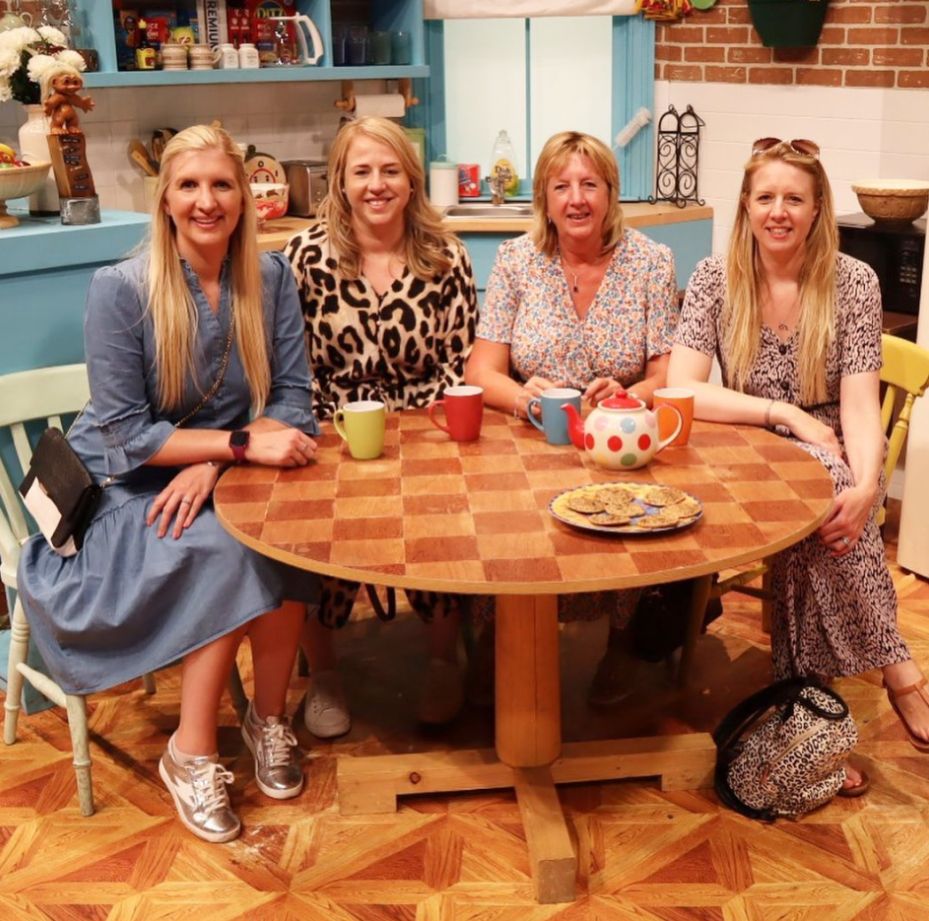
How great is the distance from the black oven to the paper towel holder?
5.69ft

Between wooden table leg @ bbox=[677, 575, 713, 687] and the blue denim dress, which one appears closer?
the blue denim dress

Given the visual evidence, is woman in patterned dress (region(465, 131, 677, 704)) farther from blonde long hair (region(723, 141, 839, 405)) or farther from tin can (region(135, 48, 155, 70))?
tin can (region(135, 48, 155, 70))

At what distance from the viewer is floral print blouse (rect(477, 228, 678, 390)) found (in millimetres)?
2830

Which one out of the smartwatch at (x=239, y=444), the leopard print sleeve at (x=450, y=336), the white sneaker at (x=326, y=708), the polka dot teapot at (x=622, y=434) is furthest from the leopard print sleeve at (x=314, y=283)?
the polka dot teapot at (x=622, y=434)

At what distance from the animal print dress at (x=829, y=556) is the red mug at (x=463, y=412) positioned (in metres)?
0.56

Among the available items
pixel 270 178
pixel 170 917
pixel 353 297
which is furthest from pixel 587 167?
pixel 270 178

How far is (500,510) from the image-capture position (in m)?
2.12

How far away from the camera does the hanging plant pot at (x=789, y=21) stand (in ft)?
14.0

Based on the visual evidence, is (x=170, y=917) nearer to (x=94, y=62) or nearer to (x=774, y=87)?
(x=94, y=62)

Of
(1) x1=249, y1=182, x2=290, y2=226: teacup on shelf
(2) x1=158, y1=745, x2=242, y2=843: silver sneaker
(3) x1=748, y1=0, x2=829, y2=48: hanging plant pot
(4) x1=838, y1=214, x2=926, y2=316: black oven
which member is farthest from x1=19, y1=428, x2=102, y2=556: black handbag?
(3) x1=748, y1=0, x2=829, y2=48: hanging plant pot

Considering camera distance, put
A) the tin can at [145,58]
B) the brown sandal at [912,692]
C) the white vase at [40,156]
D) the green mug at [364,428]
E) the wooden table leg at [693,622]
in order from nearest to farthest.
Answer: the green mug at [364,428] → the brown sandal at [912,692] → the wooden table leg at [693,622] → the white vase at [40,156] → the tin can at [145,58]

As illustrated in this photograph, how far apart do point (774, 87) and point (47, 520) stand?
10.1ft

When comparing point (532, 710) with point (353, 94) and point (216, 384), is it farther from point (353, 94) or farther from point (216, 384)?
point (353, 94)

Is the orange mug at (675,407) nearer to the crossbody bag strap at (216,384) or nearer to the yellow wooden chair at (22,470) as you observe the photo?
the crossbody bag strap at (216,384)
